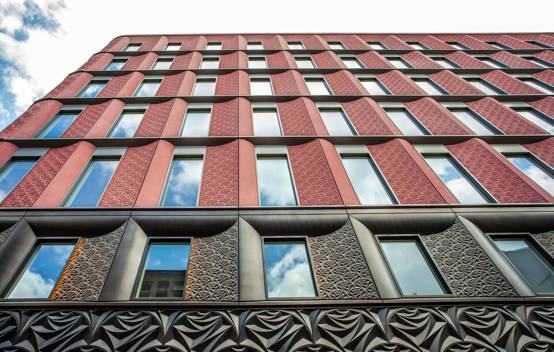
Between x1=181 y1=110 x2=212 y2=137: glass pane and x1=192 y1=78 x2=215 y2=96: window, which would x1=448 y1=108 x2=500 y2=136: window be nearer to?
x1=181 y1=110 x2=212 y2=137: glass pane

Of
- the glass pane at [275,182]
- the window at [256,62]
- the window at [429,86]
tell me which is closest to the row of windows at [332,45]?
the window at [256,62]

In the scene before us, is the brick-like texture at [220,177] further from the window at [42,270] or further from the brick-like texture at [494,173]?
the brick-like texture at [494,173]

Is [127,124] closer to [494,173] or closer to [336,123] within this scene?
[336,123]

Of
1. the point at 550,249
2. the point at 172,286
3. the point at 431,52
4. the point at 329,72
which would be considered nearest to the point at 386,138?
the point at 550,249

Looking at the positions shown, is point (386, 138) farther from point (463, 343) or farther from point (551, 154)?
point (463, 343)

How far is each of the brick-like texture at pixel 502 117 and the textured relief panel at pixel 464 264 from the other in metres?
5.96

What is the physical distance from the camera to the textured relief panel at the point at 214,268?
5.43m

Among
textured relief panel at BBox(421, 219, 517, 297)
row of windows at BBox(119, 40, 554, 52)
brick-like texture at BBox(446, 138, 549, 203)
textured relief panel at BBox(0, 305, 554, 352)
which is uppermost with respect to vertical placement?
row of windows at BBox(119, 40, 554, 52)

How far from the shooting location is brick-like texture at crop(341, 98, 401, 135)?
10156 mm

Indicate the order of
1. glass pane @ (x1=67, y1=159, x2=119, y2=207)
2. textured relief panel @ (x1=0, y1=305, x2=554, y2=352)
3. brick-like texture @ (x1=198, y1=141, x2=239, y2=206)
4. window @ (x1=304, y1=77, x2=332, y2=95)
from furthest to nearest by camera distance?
window @ (x1=304, y1=77, x2=332, y2=95), glass pane @ (x1=67, y1=159, x2=119, y2=207), brick-like texture @ (x1=198, y1=141, x2=239, y2=206), textured relief panel @ (x1=0, y1=305, x2=554, y2=352)

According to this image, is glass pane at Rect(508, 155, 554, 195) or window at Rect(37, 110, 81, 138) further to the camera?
window at Rect(37, 110, 81, 138)

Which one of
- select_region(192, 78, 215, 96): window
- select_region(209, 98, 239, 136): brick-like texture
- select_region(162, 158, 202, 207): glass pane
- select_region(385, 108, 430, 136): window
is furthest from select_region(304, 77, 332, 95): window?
Answer: select_region(162, 158, 202, 207): glass pane

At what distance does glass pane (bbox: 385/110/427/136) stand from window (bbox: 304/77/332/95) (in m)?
2.76

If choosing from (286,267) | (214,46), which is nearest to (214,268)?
(286,267)
